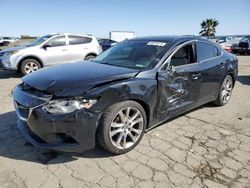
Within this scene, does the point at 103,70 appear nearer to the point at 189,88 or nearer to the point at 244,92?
the point at 189,88

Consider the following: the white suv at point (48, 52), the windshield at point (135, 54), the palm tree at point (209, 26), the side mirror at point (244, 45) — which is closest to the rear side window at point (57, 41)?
the white suv at point (48, 52)

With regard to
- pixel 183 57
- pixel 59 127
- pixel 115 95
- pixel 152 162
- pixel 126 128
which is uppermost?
pixel 183 57

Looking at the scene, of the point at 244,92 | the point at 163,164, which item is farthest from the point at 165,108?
the point at 244,92

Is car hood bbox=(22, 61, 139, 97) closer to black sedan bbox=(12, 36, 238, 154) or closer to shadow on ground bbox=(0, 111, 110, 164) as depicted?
black sedan bbox=(12, 36, 238, 154)

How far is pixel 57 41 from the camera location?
9547mm

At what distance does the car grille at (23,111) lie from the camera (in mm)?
3016

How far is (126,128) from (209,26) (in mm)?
55999

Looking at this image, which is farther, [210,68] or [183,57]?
[210,68]

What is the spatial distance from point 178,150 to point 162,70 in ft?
3.83

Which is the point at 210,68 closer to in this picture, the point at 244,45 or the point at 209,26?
the point at 244,45

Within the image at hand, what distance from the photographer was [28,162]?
318 cm

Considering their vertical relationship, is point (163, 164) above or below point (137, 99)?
below

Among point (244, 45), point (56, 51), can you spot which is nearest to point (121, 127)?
point (56, 51)

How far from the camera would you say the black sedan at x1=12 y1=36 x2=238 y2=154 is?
9.49 feet
